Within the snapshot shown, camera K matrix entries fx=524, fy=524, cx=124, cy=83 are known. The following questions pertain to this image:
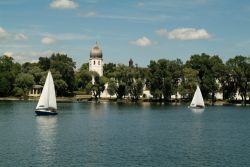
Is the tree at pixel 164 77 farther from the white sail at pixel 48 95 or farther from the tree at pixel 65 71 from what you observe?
the white sail at pixel 48 95

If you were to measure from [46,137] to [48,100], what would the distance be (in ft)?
109

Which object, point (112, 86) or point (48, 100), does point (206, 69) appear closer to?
point (112, 86)

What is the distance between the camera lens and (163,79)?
16288 cm

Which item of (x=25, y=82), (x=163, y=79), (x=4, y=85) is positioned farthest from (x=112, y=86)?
(x=4, y=85)

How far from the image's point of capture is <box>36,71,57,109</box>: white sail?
91562 millimetres

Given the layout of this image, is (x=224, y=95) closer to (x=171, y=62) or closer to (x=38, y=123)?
(x=171, y=62)

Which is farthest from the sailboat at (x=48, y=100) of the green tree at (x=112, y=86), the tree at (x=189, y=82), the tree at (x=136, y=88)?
the green tree at (x=112, y=86)

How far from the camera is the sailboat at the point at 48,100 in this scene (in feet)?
302

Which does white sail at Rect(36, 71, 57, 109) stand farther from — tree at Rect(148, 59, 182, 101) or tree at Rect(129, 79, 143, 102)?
tree at Rect(129, 79, 143, 102)

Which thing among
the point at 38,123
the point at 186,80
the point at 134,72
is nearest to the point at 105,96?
the point at 134,72

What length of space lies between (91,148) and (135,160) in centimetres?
809

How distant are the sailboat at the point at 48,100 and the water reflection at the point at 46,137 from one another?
2.02m

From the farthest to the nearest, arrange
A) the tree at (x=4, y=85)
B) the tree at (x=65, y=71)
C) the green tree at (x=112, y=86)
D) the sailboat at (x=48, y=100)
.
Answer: the tree at (x=65, y=71) < the tree at (x=4, y=85) < the green tree at (x=112, y=86) < the sailboat at (x=48, y=100)

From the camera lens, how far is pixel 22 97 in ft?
614
